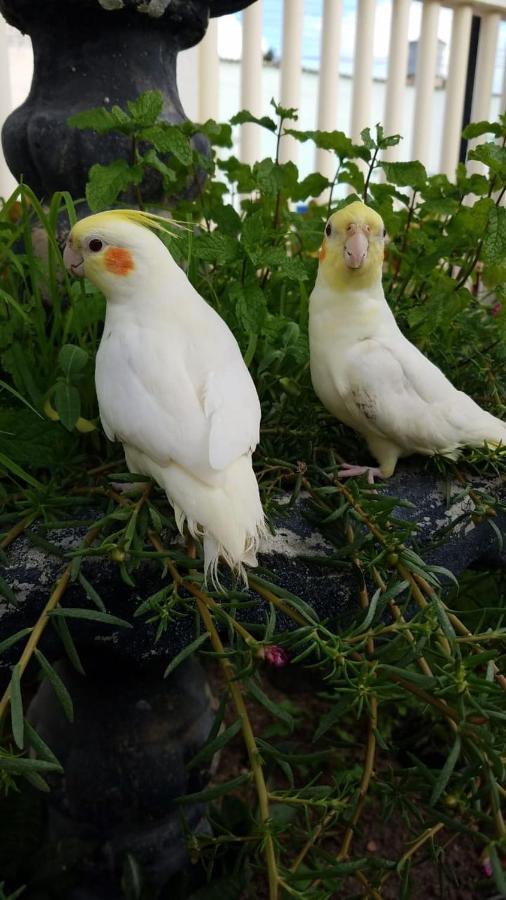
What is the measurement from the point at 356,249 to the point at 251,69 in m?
1.43

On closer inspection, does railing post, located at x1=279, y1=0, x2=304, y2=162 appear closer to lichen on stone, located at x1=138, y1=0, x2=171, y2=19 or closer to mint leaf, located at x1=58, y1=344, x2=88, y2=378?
lichen on stone, located at x1=138, y1=0, x2=171, y2=19

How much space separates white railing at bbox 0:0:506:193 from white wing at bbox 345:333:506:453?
131 cm

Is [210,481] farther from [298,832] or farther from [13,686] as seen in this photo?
[298,832]

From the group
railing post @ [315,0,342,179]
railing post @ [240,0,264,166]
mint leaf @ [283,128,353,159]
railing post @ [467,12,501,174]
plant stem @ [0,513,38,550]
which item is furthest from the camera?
railing post @ [467,12,501,174]

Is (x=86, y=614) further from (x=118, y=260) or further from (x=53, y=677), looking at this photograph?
(x=118, y=260)

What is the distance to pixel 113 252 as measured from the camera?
483 millimetres

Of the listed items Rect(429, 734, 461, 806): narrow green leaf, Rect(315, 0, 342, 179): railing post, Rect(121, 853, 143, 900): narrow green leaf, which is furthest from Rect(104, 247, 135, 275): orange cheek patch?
Rect(315, 0, 342, 179): railing post

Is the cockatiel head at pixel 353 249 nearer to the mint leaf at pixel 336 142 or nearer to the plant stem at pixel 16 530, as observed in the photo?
the mint leaf at pixel 336 142

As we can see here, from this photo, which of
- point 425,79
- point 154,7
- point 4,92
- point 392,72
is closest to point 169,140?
point 154,7

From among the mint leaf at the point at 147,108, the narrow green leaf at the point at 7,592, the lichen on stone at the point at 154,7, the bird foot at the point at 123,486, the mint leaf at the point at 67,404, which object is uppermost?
the lichen on stone at the point at 154,7

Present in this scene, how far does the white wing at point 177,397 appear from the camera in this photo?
0.44 m

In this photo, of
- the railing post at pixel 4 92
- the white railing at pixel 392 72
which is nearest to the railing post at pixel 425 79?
the white railing at pixel 392 72

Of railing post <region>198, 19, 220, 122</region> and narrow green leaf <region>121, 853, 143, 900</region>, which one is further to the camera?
railing post <region>198, 19, 220, 122</region>

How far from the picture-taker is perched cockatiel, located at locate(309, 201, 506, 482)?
21.7 inches
